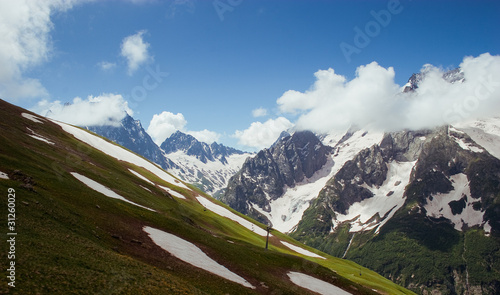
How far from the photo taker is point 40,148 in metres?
72.2

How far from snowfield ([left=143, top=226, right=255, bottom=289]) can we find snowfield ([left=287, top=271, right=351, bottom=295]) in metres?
A: 16.3

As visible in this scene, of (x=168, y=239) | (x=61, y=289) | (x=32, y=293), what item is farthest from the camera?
(x=168, y=239)

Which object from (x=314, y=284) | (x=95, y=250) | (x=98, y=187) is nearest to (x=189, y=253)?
(x=95, y=250)

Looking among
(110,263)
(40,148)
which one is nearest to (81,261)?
(110,263)

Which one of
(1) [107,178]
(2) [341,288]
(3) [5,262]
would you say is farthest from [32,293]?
(1) [107,178]

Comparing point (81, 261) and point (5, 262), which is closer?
point (5, 262)

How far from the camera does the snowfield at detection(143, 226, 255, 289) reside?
4075 centimetres

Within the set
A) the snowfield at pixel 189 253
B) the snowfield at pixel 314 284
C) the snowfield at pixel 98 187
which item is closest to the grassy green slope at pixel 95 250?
the snowfield at pixel 189 253

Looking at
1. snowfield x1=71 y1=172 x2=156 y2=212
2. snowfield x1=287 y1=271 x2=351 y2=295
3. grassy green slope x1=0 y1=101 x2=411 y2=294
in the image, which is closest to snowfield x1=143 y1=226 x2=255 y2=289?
grassy green slope x1=0 y1=101 x2=411 y2=294

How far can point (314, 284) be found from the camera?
55.3 m

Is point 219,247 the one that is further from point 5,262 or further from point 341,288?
point 5,262

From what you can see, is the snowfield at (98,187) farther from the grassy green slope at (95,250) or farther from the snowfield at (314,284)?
the snowfield at (314,284)

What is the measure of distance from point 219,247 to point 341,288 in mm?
26477

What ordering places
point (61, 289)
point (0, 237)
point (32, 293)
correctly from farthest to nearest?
point (0, 237) < point (61, 289) < point (32, 293)
